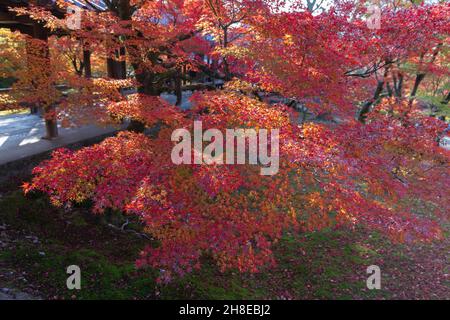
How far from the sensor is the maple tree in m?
6.66

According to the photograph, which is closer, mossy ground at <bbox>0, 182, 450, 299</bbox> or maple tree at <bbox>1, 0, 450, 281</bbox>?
maple tree at <bbox>1, 0, 450, 281</bbox>

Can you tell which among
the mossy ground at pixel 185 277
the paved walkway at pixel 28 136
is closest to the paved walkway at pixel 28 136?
the paved walkway at pixel 28 136

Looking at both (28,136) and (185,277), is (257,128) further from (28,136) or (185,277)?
(28,136)

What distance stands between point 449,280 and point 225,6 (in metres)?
10.5

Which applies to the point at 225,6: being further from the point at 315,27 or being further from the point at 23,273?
the point at 23,273

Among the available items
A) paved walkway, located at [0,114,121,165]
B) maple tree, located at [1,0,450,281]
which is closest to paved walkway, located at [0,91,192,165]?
paved walkway, located at [0,114,121,165]

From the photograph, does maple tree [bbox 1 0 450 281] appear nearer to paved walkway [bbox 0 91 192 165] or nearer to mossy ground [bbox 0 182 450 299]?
mossy ground [bbox 0 182 450 299]

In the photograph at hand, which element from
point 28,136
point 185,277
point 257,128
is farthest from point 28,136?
point 257,128

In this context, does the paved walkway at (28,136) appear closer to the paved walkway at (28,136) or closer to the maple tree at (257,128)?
the paved walkway at (28,136)

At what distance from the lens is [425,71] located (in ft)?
47.5

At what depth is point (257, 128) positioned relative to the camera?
714 cm

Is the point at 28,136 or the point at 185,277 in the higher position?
the point at 28,136

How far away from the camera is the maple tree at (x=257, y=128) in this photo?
262 inches

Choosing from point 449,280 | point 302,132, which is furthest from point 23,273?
point 449,280
